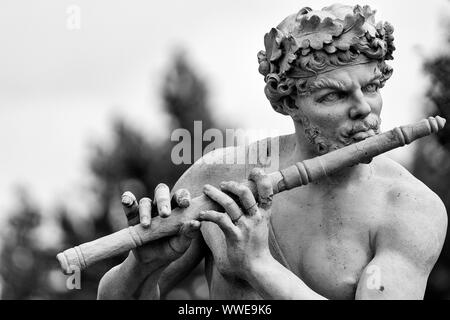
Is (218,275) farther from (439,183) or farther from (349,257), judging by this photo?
(439,183)

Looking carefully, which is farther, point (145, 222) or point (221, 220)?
point (145, 222)

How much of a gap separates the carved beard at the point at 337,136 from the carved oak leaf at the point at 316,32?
465 mm

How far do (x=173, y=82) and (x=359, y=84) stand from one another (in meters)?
20.1

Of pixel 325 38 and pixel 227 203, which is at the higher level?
pixel 325 38

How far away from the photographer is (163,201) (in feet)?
32.2

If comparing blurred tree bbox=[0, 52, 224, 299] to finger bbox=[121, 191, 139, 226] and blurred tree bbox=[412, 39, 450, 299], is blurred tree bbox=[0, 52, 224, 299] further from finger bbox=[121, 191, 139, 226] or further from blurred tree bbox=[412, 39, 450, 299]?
finger bbox=[121, 191, 139, 226]

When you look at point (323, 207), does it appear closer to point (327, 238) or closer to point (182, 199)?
point (327, 238)

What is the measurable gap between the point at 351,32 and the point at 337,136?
0.62 meters

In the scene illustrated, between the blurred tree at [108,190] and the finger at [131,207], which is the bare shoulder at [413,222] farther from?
the blurred tree at [108,190]

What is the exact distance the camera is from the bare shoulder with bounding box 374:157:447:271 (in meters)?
9.86

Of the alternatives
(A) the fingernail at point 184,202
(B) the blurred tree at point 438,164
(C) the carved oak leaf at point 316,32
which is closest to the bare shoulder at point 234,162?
(A) the fingernail at point 184,202

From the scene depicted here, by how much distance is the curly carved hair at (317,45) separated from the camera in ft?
32.1

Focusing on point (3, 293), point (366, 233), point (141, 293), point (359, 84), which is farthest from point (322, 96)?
point (3, 293)

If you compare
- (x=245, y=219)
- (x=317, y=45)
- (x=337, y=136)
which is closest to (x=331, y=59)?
(x=317, y=45)
